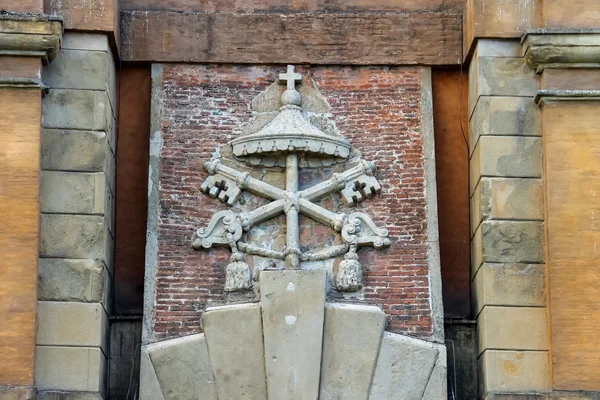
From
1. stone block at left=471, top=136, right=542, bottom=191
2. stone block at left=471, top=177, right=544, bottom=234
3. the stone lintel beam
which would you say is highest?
the stone lintel beam

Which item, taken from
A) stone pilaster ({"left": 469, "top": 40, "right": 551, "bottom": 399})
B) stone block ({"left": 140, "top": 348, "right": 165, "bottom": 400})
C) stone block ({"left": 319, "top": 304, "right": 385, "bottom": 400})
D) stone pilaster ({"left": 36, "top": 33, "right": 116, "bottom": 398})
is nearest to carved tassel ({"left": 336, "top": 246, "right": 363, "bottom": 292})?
stone block ({"left": 319, "top": 304, "right": 385, "bottom": 400})

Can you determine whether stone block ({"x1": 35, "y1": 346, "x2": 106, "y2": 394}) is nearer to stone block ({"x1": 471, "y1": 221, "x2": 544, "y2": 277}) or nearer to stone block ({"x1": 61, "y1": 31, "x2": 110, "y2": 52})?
stone block ({"x1": 61, "y1": 31, "x2": 110, "y2": 52})

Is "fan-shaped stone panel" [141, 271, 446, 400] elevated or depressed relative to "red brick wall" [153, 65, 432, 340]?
depressed

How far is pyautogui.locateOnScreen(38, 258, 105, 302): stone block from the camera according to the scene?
13594 mm

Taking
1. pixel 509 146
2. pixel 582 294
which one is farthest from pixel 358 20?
pixel 582 294

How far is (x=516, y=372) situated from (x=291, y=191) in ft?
7.59

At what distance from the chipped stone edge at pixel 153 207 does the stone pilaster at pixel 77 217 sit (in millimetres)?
308

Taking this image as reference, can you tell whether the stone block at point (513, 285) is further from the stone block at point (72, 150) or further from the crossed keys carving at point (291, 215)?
the stone block at point (72, 150)

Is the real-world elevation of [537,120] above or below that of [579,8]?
below

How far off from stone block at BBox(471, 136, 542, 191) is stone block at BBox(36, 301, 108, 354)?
3.25 m

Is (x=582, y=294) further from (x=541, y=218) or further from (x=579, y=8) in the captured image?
(x=579, y=8)

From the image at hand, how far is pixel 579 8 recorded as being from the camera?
14.3 metres

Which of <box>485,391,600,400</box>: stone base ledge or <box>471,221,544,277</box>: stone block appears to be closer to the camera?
<box>485,391,600,400</box>: stone base ledge

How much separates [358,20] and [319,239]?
1.98m
